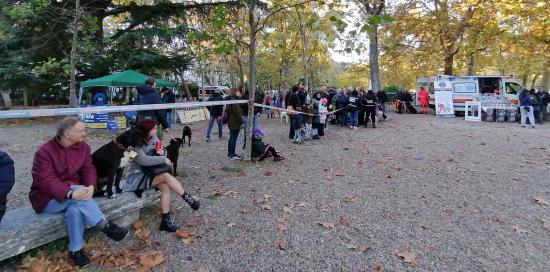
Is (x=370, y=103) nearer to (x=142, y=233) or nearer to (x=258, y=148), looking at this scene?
(x=258, y=148)

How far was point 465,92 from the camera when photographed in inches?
791

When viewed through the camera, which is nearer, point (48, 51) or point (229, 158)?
point (229, 158)

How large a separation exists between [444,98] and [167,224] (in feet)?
64.7

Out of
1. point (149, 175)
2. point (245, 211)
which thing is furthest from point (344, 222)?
point (149, 175)

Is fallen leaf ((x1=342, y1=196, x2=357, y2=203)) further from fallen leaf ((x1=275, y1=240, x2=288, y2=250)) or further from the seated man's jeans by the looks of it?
the seated man's jeans

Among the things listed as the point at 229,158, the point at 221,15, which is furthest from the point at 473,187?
the point at 221,15

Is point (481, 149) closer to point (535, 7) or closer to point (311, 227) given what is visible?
point (311, 227)

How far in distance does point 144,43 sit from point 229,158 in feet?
44.1

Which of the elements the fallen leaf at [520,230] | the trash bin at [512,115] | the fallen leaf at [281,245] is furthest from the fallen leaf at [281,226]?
the trash bin at [512,115]

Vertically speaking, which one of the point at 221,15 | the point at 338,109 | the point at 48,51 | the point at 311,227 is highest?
the point at 48,51

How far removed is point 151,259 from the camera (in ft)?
11.4

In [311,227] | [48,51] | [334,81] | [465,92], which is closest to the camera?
[311,227]

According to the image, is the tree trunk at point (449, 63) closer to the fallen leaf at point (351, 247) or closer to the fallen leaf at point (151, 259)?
the fallen leaf at point (351, 247)

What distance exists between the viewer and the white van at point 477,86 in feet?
63.9
